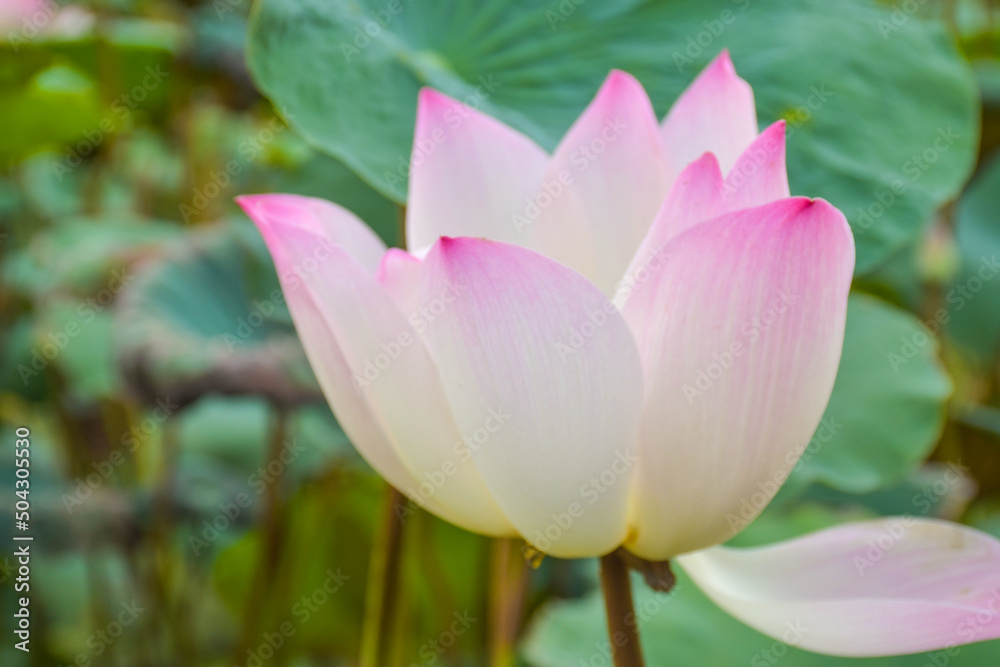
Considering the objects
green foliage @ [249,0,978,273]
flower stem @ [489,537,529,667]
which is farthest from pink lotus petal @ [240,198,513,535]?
flower stem @ [489,537,529,667]

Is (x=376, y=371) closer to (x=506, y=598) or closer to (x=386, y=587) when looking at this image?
(x=386, y=587)

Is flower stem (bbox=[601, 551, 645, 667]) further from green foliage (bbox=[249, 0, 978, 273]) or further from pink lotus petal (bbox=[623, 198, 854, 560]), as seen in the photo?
green foliage (bbox=[249, 0, 978, 273])

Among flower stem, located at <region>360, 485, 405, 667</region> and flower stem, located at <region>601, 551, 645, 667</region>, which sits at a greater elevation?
flower stem, located at <region>601, 551, 645, 667</region>

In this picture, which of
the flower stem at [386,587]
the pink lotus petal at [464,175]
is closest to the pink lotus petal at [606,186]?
the pink lotus petal at [464,175]

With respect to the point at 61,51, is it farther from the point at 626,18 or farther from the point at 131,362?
the point at 626,18

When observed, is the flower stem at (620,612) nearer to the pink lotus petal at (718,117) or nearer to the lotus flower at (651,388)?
the lotus flower at (651,388)

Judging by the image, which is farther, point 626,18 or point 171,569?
point 171,569

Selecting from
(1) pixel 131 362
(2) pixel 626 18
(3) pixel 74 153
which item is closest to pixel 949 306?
(2) pixel 626 18
